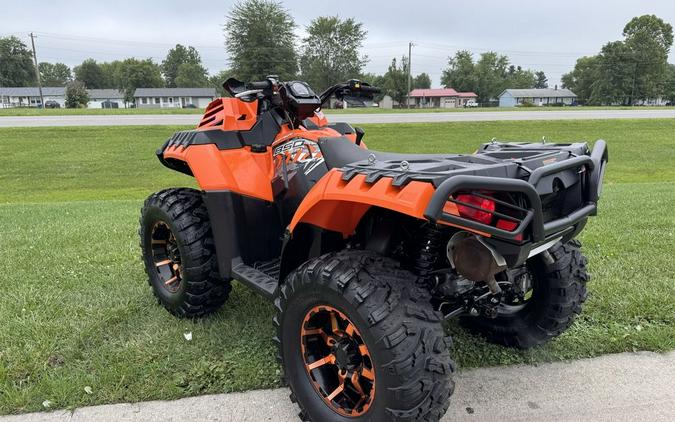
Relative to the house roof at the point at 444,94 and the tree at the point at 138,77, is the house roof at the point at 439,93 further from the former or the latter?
the tree at the point at 138,77

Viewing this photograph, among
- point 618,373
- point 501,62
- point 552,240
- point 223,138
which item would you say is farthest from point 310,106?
point 501,62

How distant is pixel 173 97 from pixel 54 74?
210 feet

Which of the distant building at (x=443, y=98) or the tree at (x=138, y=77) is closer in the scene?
the distant building at (x=443, y=98)

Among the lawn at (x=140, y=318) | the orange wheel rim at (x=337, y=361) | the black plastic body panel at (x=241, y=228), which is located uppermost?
the black plastic body panel at (x=241, y=228)

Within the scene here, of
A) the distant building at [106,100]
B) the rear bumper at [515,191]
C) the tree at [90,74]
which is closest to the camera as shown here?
the rear bumper at [515,191]

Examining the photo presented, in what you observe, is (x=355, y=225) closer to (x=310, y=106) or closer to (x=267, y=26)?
(x=310, y=106)

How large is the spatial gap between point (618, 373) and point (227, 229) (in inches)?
99.7

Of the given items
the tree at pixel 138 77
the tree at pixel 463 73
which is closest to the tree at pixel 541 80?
the tree at pixel 463 73

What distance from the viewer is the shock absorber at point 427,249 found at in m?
2.40

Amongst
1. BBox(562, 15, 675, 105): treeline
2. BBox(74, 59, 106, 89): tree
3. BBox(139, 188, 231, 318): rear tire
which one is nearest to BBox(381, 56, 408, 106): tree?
BBox(562, 15, 675, 105): treeline

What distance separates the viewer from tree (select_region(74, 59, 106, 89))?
124 meters

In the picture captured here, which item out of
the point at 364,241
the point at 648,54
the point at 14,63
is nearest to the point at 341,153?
the point at 364,241

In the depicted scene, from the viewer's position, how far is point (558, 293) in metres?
2.96

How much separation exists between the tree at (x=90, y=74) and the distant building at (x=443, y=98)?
266ft
